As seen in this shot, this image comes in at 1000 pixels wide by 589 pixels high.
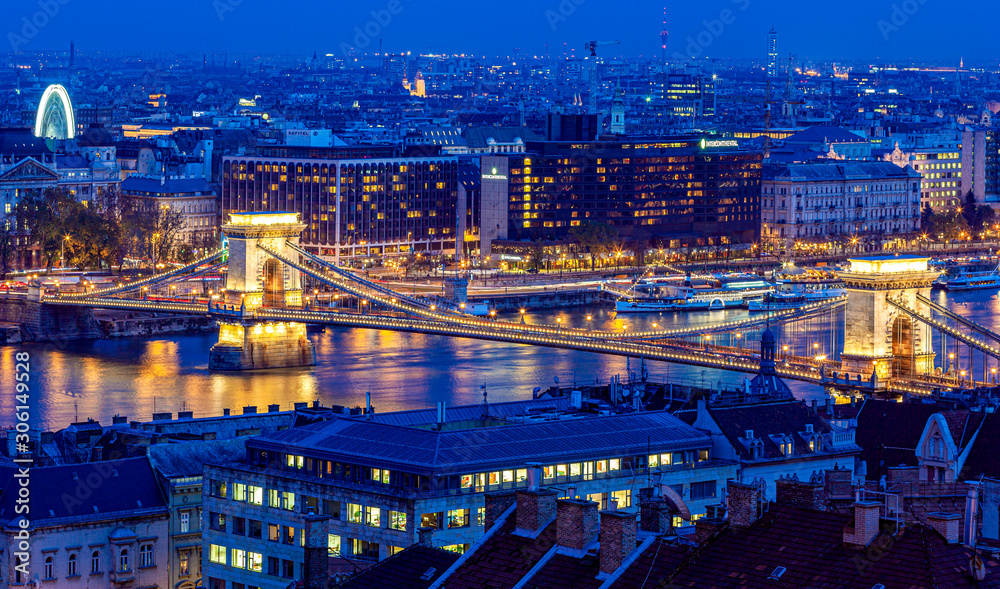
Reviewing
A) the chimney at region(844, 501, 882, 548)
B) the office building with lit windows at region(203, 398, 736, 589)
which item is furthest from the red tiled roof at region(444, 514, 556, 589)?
the office building with lit windows at region(203, 398, 736, 589)

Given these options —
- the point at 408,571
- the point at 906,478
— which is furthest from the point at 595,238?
the point at 408,571

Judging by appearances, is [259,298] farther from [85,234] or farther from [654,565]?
[654,565]

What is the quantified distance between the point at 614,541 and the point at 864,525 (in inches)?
50.1

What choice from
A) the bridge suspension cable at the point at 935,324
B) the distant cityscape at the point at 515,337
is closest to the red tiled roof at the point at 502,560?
the distant cityscape at the point at 515,337

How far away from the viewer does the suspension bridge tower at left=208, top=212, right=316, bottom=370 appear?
43125 millimetres

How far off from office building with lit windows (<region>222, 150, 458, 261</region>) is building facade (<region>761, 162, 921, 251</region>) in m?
→ 11.4

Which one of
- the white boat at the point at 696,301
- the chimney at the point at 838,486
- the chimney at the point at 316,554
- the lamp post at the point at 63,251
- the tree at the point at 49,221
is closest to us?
the chimney at the point at 838,486

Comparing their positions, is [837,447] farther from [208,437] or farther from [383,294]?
[383,294]

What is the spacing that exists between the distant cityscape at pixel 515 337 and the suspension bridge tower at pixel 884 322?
1.9 inches

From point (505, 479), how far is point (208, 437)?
5685 mm

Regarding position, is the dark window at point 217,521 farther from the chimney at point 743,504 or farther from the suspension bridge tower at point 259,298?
the suspension bridge tower at point 259,298

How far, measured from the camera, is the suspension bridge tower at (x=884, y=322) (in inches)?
1262

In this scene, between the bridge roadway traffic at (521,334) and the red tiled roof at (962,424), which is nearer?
the red tiled roof at (962,424)

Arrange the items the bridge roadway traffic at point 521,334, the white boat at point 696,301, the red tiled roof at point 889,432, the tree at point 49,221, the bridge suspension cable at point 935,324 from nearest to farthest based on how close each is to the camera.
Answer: the red tiled roof at point 889,432, the bridge suspension cable at point 935,324, the bridge roadway traffic at point 521,334, the white boat at point 696,301, the tree at point 49,221
